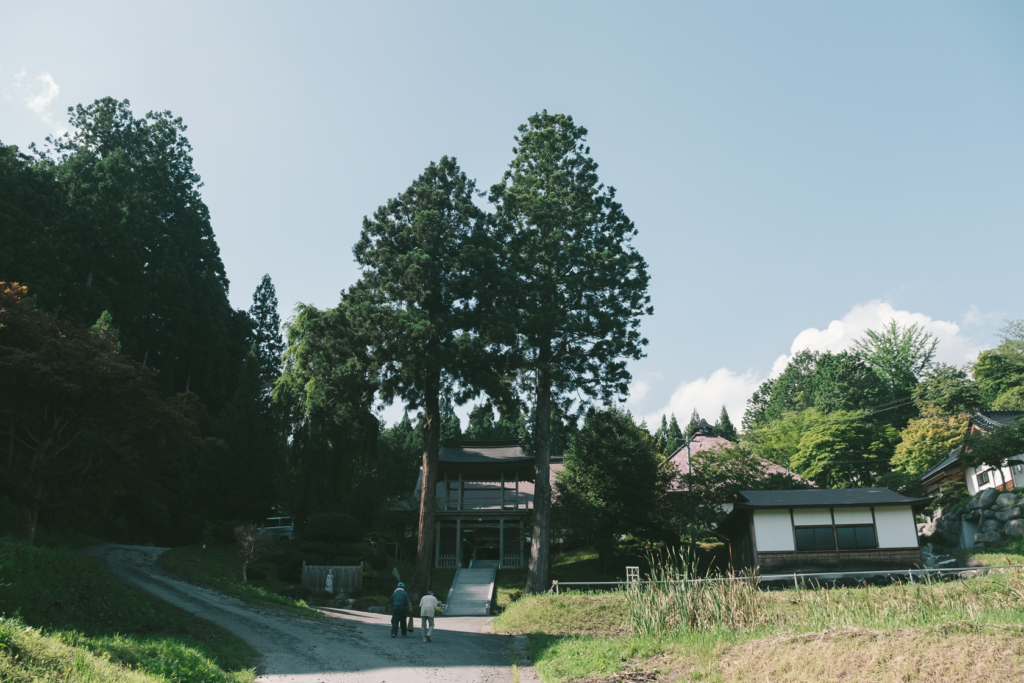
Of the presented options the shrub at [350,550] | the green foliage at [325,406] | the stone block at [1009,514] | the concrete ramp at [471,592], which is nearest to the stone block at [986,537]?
the stone block at [1009,514]

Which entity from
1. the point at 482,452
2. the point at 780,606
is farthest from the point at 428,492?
the point at 780,606

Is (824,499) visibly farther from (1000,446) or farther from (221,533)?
(221,533)

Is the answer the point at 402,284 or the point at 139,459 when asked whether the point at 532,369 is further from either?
the point at 139,459

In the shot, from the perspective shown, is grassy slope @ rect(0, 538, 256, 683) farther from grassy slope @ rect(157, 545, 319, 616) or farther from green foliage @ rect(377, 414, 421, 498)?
green foliage @ rect(377, 414, 421, 498)

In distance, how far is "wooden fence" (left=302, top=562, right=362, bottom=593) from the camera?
22.1 metres

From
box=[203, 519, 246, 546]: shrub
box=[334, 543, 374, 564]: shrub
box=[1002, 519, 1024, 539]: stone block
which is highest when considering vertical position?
box=[1002, 519, 1024, 539]: stone block

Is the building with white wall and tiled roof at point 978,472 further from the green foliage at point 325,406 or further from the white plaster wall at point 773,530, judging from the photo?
the green foliage at point 325,406

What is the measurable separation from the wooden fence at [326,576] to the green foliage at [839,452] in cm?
2419

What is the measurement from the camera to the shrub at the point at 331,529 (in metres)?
25.1

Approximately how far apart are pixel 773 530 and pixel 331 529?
16753 millimetres

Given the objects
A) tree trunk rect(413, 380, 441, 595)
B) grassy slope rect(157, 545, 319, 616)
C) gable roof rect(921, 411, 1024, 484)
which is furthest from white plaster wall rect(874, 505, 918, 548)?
grassy slope rect(157, 545, 319, 616)

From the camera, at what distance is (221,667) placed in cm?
984

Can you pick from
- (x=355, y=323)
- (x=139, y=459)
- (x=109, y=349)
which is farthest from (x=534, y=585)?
(x=109, y=349)

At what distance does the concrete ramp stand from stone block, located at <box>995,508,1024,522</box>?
20.3m
